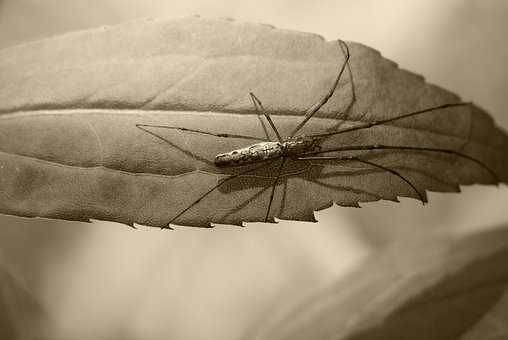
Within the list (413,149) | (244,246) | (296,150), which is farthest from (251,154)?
(244,246)

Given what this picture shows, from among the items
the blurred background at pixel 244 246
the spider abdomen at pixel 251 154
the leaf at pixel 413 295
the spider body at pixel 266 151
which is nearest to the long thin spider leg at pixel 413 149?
the spider body at pixel 266 151

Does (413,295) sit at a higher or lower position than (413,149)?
lower

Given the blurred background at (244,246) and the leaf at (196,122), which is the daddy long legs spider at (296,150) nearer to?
the leaf at (196,122)

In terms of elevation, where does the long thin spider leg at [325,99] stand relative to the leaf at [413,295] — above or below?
above

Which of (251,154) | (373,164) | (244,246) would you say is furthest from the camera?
(244,246)

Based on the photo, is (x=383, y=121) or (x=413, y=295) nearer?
(x=383, y=121)

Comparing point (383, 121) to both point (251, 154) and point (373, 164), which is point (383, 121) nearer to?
point (373, 164)

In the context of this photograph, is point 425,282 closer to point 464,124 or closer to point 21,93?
point 464,124

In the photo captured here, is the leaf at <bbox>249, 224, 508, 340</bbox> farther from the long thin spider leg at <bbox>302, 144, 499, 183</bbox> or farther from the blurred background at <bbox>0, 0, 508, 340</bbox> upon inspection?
the blurred background at <bbox>0, 0, 508, 340</bbox>
